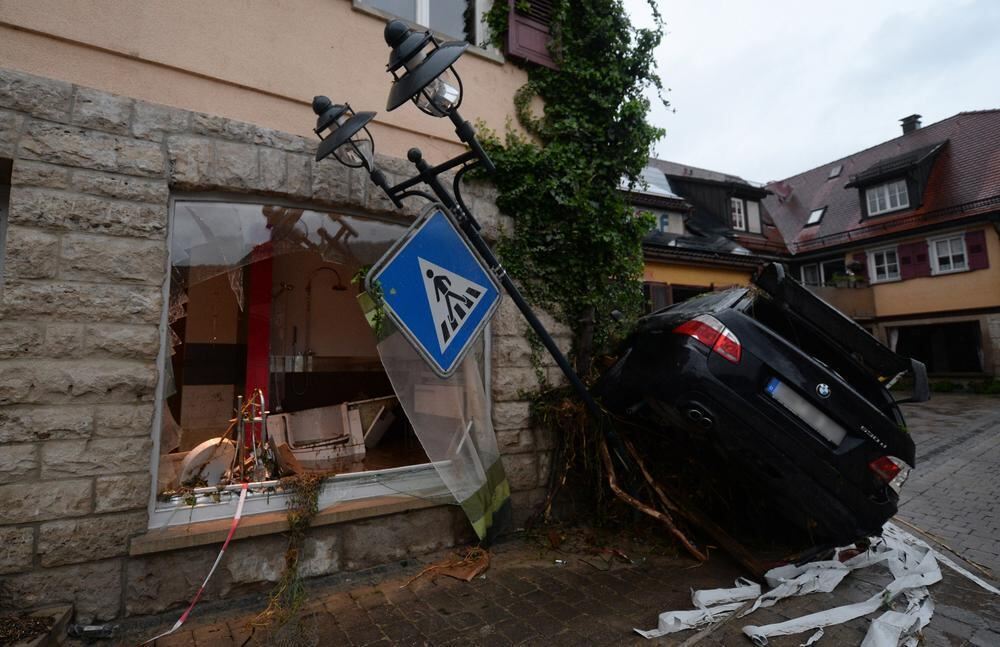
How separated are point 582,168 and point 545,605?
3717 mm

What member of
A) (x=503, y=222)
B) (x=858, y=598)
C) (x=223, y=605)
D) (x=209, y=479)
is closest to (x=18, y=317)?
(x=209, y=479)

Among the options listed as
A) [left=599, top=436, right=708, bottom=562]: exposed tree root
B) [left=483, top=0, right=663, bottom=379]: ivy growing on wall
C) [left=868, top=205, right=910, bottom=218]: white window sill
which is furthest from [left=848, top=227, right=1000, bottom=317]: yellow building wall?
[left=599, top=436, right=708, bottom=562]: exposed tree root

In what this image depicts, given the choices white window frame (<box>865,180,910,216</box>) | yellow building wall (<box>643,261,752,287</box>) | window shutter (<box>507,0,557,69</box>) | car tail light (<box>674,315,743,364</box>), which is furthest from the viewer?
white window frame (<box>865,180,910,216</box>)

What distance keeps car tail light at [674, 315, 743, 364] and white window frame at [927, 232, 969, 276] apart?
71.1 feet

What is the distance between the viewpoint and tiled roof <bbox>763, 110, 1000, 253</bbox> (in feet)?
63.3

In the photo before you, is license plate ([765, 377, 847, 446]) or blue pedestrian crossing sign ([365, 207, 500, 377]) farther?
license plate ([765, 377, 847, 446])

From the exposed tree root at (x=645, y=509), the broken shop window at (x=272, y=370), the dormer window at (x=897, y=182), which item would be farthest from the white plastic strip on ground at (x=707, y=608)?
the dormer window at (x=897, y=182)

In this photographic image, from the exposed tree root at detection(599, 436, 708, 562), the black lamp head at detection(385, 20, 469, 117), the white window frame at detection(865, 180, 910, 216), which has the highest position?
the white window frame at detection(865, 180, 910, 216)

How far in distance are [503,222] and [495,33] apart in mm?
1924

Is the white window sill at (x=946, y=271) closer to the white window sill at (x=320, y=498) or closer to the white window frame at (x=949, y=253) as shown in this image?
the white window frame at (x=949, y=253)

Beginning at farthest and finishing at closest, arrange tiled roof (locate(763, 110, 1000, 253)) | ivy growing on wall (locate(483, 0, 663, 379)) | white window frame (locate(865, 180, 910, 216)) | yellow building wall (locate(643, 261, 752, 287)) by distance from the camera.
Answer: white window frame (locate(865, 180, 910, 216)), tiled roof (locate(763, 110, 1000, 253)), yellow building wall (locate(643, 261, 752, 287)), ivy growing on wall (locate(483, 0, 663, 379))

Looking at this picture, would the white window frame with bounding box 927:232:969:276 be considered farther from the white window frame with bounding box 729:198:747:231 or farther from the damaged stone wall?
the damaged stone wall

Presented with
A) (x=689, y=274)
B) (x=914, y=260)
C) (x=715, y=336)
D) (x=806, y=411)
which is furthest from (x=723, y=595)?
(x=914, y=260)

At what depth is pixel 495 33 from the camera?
4.97 metres
